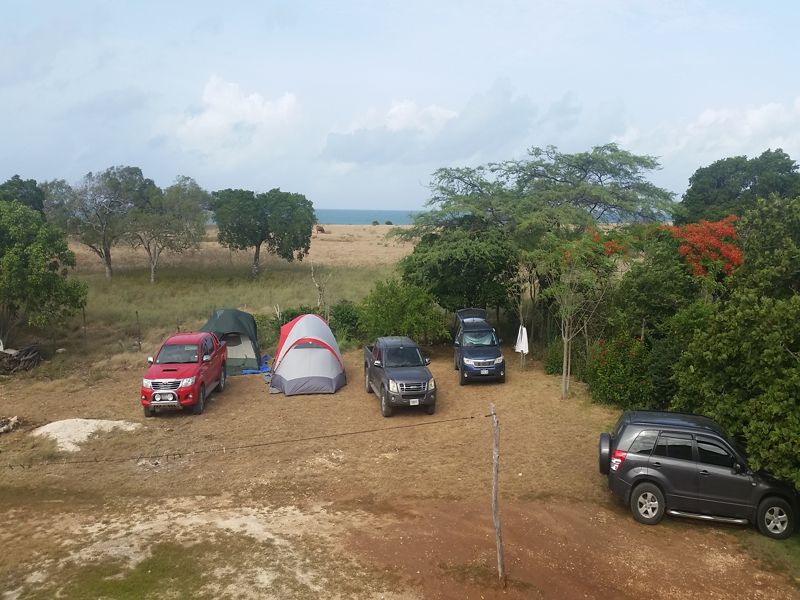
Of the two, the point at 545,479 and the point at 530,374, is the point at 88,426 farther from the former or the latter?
the point at 530,374

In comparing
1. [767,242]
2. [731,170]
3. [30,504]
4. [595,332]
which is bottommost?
[30,504]

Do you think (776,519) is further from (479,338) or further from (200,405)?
(200,405)

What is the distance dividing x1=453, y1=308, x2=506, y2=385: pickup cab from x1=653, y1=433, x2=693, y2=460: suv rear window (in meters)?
7.94

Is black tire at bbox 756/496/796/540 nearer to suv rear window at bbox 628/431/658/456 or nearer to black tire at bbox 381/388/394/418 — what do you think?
suv rear window at bbox 628/431/658/456

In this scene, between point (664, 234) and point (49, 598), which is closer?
point (49, 598)

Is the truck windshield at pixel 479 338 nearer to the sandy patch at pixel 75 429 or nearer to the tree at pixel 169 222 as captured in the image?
the sandy patch at pixel 75 429

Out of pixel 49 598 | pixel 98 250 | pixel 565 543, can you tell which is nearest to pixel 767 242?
pixel 565 543

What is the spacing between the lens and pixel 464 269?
21328 millimetres

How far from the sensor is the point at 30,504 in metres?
10.2

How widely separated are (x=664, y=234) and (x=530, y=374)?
5762 millimetres

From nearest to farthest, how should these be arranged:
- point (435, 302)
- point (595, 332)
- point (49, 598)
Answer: point (49, 598) < point (595, 332) < point (435, 302)

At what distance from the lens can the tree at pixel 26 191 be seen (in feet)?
109

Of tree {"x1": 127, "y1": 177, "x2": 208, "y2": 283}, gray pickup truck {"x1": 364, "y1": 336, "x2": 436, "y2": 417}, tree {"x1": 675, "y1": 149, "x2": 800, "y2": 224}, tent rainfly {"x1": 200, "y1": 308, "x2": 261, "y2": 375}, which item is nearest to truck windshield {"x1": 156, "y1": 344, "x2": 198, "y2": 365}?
tent rainfly {"x1": 200, "y1": 308, "x2": 261, "y2": 375}

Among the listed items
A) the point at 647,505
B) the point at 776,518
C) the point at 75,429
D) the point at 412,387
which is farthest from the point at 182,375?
the point at 776,518
